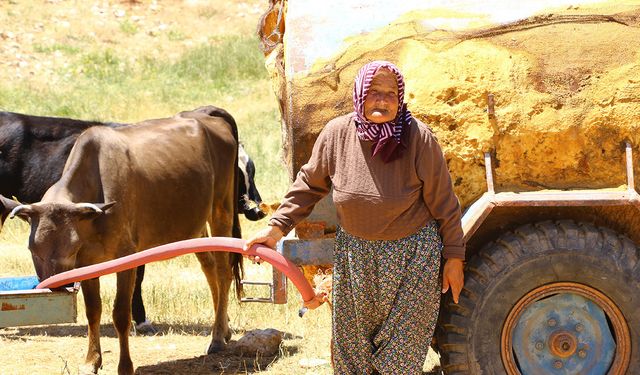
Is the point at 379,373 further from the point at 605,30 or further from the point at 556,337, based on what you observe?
the point at 605,30

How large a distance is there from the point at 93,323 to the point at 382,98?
3402mm

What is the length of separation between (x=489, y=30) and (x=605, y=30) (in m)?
0.58

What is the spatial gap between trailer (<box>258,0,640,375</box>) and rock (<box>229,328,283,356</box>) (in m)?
2.21

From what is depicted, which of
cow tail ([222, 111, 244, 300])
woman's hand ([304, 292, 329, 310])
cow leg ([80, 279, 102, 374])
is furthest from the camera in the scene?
cow tail ([222, 111, 244, 300])

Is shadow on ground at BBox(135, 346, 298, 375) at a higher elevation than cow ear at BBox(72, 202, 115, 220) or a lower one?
lower

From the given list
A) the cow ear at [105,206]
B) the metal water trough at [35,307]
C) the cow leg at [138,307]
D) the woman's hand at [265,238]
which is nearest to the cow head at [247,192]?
the cow leg at [138,307]

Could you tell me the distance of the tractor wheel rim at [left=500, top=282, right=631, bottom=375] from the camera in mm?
4859

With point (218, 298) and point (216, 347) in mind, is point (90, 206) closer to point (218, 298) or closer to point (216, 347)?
point (216, 347)

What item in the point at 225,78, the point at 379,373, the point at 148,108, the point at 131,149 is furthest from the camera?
the point at 225,78

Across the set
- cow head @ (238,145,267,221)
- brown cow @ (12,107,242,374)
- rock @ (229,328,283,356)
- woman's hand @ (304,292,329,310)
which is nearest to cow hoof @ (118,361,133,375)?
brown cow @ (12,107,242,374)

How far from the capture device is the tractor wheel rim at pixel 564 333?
15.9 ft

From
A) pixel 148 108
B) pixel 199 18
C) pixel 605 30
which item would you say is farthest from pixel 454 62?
pixel 199 18

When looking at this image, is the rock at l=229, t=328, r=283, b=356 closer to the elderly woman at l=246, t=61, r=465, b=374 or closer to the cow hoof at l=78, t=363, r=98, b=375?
the cow hoof at l=78, t=363, r=98, b=375

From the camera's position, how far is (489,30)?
4996 mm
